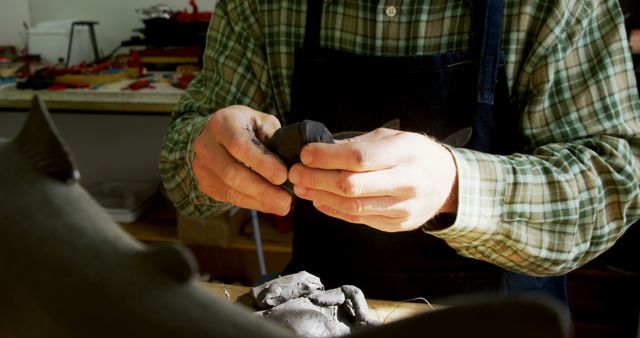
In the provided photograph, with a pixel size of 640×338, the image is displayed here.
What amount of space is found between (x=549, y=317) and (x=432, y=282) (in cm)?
74

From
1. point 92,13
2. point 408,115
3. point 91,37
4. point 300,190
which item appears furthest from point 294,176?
point 92,13

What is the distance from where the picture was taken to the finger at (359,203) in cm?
66

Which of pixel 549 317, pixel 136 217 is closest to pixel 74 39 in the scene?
pixel 136 217

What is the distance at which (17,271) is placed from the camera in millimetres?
286

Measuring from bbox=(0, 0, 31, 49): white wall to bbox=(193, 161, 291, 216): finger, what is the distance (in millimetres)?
1766

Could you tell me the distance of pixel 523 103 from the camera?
Answer: 942 mm

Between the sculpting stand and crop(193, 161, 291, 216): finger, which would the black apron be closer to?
crop(193, 161, 291, 216): finger

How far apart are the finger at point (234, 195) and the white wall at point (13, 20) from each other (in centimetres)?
177

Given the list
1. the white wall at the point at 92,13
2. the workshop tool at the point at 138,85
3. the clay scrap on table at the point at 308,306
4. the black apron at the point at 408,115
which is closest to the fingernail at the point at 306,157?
the clay scrap on table at the point at 308,306

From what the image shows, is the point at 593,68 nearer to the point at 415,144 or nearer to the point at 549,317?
the point at 415,144

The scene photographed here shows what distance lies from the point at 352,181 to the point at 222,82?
0.48 metres

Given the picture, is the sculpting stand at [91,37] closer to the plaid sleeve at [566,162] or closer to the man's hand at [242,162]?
the man's hand at [242,162]

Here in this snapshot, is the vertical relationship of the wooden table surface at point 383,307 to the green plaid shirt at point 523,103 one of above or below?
below

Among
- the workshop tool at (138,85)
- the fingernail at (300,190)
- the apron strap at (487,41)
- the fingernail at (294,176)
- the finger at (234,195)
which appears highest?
the apron strap at (487,41)
